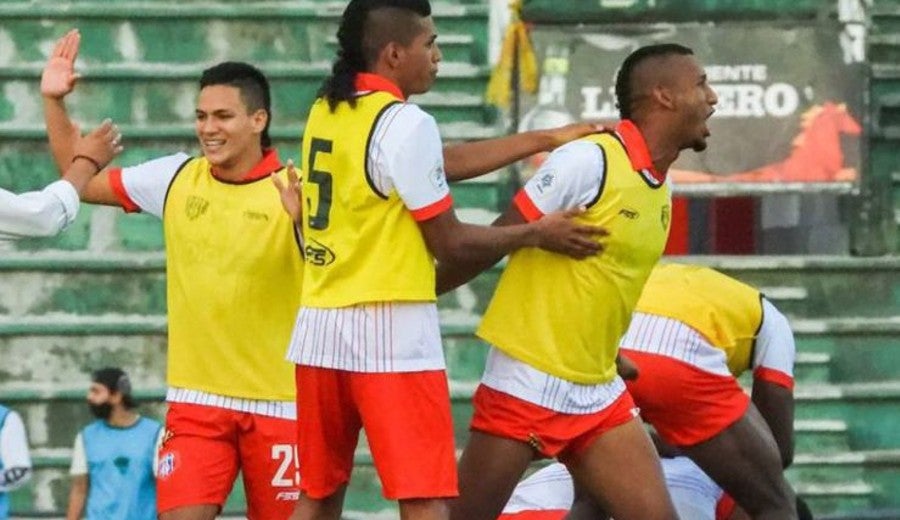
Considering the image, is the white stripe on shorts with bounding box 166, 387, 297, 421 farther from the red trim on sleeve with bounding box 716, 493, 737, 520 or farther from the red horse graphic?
the red horse graphic

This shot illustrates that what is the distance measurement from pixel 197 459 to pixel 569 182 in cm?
171

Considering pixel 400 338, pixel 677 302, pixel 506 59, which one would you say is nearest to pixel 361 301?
pixel 400 338

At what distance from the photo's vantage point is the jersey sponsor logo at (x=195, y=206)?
9602 millimetres

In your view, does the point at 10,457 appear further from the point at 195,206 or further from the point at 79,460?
the point at 195,206

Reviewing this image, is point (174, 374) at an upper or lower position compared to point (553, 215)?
lower

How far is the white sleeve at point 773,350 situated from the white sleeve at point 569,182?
191 centimetres

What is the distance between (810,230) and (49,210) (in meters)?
8.12

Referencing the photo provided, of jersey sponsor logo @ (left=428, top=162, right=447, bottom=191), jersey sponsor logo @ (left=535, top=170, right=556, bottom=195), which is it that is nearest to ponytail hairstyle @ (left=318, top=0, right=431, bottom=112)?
jersey sponsor logo @ (left=428, top=162, right=447, bottom=191)

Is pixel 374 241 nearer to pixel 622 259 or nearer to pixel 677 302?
pixel 622 259

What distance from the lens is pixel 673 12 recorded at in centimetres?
1563

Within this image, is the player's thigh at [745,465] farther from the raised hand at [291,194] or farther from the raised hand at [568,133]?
the raised hand at [291,194]

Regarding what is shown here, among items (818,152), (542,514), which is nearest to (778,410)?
(542,514)

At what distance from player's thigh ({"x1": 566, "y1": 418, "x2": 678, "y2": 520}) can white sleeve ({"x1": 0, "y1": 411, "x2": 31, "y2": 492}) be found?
4.59 m

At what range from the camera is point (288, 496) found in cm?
964
